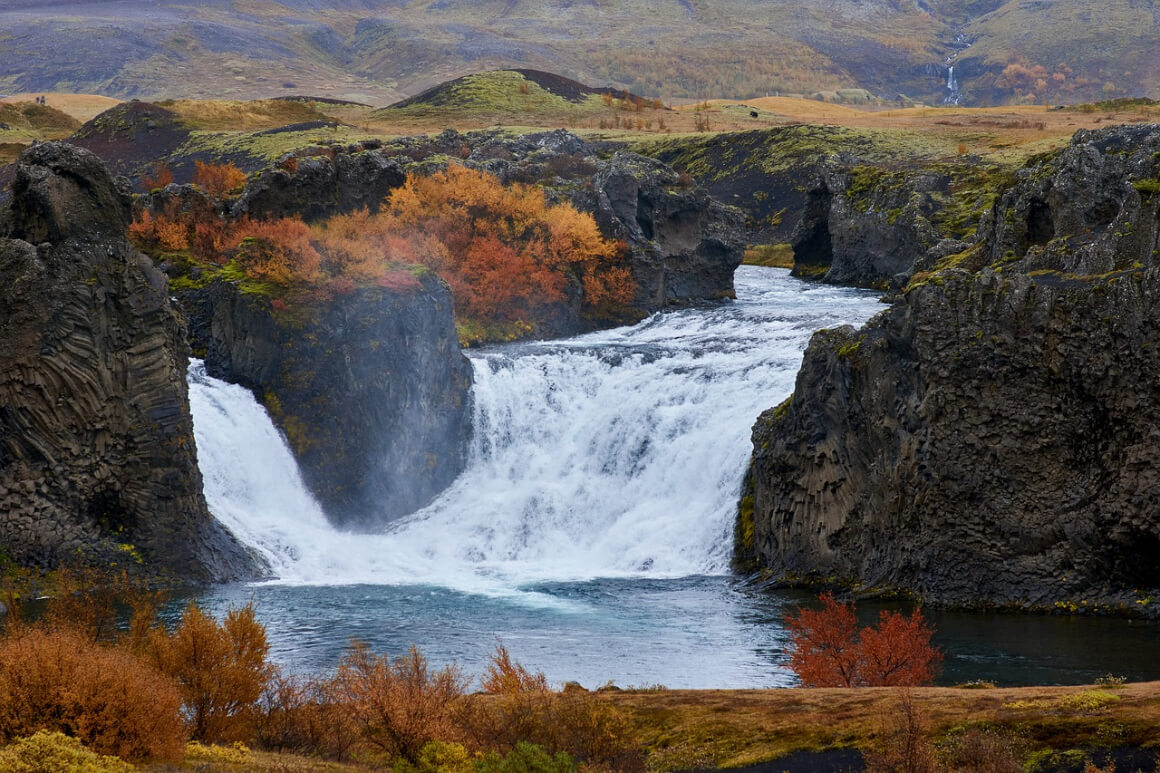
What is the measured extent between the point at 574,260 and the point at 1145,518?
4359 centimetres

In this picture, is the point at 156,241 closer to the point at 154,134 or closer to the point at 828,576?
the point at 828,576

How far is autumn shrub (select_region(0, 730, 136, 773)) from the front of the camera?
16.4 m

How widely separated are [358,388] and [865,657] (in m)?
31.9

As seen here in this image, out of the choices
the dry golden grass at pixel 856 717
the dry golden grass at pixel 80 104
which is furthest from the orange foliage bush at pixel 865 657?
the dry golden grass at pixel 80 104

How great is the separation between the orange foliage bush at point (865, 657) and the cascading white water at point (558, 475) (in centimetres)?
1525

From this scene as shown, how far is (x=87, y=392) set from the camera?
42156 millimetres

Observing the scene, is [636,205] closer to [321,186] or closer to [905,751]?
[321,186]

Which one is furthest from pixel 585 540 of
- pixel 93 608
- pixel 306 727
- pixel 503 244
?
pixel 306 727

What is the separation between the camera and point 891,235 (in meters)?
80.3

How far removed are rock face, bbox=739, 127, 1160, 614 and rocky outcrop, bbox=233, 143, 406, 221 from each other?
1321 inches

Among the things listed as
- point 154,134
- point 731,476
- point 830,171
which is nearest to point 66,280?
point 731,476

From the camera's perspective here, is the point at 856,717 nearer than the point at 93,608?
Yes

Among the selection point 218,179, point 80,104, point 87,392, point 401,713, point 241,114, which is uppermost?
point 80,104

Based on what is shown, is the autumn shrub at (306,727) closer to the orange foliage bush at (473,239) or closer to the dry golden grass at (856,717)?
the dry golden grass at (856,717)
